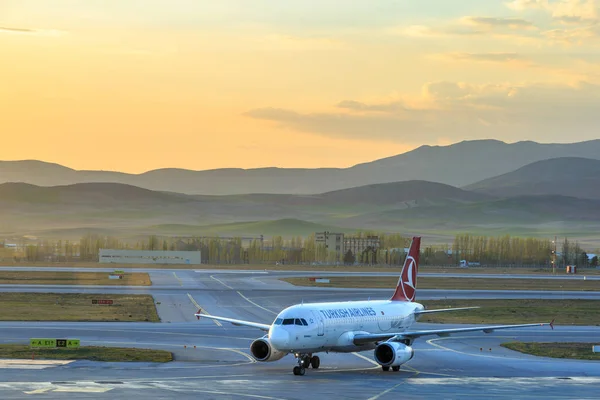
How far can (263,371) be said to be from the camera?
5778cm

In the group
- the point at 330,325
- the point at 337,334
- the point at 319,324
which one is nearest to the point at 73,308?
the point at 337,334

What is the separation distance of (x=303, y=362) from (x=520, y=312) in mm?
49526

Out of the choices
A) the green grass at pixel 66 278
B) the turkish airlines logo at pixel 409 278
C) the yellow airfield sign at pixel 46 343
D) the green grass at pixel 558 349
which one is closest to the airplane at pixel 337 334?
the turkish airlines logo at pixel 409 278

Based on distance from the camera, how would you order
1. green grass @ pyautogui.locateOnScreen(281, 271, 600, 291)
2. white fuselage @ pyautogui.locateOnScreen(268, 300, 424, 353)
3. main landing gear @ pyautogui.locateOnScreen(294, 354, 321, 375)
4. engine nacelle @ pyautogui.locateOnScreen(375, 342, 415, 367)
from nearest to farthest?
white fuselage @ pyautogui.locateOnScreen(268, 300, 424, 353) → main landing gear @ pyautogui.locateOnScreen(294, 354, 321, 375) → engine nacelle @ pyautogui.locateOnScreen(375, 342, 415, 367) → green grass @ pyautogui.locateOnScreen(281, 271, 600, 291)

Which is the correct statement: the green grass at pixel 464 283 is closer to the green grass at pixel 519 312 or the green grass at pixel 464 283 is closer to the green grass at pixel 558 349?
the green grass at pixel 519 312

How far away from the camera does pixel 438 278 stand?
167500 millimetres

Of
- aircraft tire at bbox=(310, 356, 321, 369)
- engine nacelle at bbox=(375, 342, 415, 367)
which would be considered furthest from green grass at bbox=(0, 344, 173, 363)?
engine nacelle at bbox=(375, 342, 415, 367)

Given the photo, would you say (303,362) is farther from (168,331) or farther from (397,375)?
(168,331)

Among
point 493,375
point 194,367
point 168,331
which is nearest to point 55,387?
point 194,367

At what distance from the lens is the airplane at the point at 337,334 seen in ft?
184

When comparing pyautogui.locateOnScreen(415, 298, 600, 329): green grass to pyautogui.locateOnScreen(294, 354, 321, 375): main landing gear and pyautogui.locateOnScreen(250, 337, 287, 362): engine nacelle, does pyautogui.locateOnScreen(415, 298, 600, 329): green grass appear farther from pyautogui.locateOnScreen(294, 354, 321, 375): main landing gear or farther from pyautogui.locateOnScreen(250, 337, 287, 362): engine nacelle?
pyautogui.locateOnScreen(250, 337, 287, 362): engine nacelle

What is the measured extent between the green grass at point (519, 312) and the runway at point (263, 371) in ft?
19.2

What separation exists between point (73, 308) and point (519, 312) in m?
43.8

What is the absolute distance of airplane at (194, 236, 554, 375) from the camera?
5604cm
